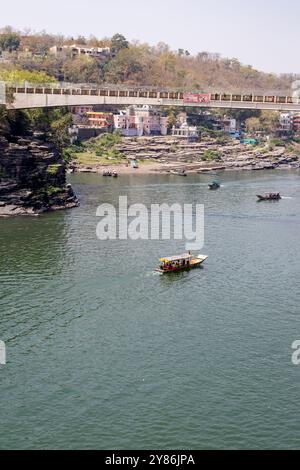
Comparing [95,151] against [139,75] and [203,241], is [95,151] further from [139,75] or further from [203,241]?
[203,241]

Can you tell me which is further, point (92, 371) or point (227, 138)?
point (227, 138)

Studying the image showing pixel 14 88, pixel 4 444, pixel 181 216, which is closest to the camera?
pixel 4 444

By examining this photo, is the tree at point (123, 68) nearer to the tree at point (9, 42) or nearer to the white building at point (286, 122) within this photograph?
the tree at point (9, 42)

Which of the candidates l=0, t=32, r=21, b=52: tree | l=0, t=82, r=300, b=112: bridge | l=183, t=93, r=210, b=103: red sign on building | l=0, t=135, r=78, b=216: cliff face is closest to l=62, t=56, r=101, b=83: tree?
l=0, t=32, r=21, b=52: tree

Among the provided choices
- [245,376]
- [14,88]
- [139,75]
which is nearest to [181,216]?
[14,88]

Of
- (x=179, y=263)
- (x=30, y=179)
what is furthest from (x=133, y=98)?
(x=179, y=263)

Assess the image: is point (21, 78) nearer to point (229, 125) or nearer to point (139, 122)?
point (139, 122)

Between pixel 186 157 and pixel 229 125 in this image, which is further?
pixel 229 125
